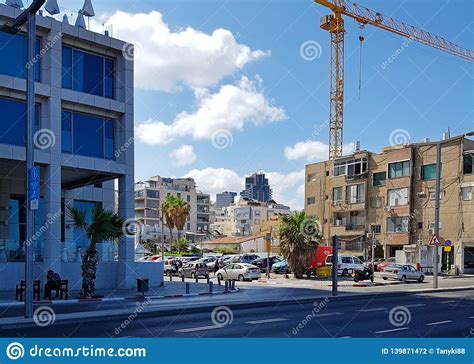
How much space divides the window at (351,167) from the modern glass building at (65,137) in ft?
127

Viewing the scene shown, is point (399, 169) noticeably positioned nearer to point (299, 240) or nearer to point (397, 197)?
point (397, 197)

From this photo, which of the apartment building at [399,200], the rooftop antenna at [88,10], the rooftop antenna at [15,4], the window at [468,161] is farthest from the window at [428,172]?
the rooftop antenna at [15,4]

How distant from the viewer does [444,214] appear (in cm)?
5691

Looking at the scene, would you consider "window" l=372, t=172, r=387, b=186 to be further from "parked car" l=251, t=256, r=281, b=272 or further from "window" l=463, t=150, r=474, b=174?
"parked car" l=251, t=256, r=281, b=272

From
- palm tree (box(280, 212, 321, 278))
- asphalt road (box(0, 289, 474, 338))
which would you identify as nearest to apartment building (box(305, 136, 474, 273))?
palm tree (box(280, 212, 321, 278))

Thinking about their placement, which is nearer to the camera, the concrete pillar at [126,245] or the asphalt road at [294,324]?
the asphalt road at [294,324]

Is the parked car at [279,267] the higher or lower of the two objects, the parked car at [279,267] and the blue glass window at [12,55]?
the lower

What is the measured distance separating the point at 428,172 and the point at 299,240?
23250 mm

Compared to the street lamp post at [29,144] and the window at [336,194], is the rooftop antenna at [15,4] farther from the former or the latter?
the window at [336,194]

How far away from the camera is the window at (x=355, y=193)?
65625 mm

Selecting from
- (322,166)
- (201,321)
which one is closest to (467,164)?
(322,166)

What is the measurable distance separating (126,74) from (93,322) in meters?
→ 16.7

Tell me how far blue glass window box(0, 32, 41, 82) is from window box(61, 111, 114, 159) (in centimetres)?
277
